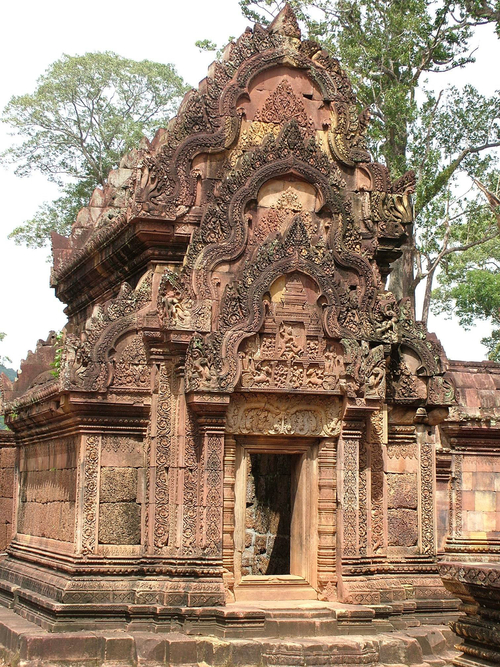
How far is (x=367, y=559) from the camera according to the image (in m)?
11.3

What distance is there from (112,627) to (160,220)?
4296 millimetres

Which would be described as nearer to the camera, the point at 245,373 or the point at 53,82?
the point at 245,373

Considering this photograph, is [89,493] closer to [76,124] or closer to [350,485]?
[350,485]

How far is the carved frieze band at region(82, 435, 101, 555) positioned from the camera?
11031mm

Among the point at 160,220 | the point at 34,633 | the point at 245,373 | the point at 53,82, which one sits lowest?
the point at 34,633

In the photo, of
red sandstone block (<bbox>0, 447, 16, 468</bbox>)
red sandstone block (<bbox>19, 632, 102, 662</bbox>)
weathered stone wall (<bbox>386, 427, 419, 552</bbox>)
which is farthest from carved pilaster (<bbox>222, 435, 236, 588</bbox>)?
red sandstone block (<bbox>0, 447, 16, 468</bbox>)

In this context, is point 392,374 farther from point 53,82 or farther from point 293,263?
point 53,82

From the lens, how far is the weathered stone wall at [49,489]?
1169 centimetres

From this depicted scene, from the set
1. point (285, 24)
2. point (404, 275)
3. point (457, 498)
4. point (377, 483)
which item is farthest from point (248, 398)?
point (404, 275)

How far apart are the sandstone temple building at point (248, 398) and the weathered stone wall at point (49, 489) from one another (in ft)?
0.20

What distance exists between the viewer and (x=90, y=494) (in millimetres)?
11109

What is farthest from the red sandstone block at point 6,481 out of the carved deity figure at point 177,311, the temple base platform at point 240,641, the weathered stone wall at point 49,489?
the carved deity figure at point 177,311

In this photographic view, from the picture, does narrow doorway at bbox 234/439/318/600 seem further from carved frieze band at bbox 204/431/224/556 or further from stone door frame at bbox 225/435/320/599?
carved frieze band at bbox 204/431/224/556

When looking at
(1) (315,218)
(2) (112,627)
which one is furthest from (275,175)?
(2) (112,627)
